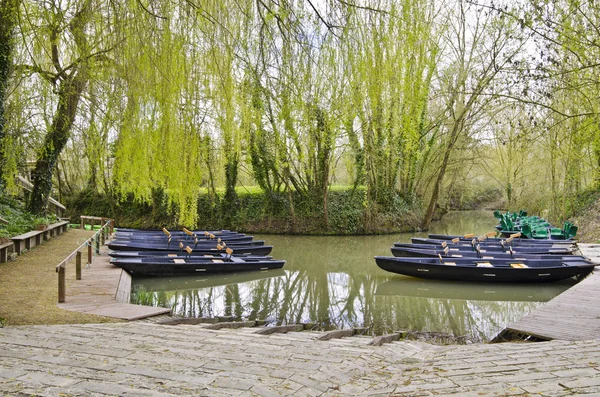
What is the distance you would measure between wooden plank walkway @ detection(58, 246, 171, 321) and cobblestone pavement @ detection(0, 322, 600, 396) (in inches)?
55.0

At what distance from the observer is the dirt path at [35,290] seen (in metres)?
5.63

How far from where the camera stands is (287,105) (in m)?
6.48

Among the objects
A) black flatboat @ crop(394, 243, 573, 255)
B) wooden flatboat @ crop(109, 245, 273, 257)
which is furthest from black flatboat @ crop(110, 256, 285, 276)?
black flatboat @ crop(394, 243, 573, 255)

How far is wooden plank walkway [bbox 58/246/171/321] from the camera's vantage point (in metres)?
6.22

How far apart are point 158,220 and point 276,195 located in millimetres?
5461

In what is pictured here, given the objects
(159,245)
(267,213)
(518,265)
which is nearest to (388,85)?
(518,265)

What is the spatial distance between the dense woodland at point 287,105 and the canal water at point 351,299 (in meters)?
2.15

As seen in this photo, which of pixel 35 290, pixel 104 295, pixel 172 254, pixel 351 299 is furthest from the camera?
pixel 172 254

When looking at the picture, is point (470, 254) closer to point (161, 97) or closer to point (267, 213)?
point (161, 97)

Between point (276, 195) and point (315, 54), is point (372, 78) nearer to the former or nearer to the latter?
point (315, 54)

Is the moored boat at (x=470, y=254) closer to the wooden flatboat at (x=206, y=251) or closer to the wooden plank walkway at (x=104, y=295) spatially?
the wooden flatboat at (x=206, y=251)

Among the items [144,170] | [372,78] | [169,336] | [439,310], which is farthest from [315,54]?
[144,170]

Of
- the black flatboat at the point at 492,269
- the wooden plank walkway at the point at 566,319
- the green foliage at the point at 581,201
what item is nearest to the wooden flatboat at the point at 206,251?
the black flatboat at the point at 492,269

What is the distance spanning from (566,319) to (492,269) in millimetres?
4497
